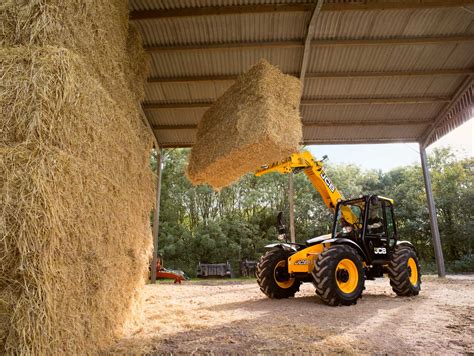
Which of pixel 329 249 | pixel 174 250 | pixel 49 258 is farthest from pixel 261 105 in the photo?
pixel 174 250

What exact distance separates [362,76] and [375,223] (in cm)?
340

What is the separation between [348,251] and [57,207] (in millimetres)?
4295

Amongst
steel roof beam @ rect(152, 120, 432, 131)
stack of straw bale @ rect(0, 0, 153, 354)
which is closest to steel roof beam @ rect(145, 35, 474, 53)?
steel roof beam @ rect(152, 120, 432, 131)

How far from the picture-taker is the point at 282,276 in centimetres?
648

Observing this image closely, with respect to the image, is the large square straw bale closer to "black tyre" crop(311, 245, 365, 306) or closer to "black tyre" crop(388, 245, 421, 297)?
"black tyre" crop(311, 245, 365, 306)

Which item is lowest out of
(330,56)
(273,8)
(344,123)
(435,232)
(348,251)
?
(348,251)

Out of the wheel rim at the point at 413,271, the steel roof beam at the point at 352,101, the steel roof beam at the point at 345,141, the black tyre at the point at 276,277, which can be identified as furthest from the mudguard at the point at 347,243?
the steel roof beam at the point at 345,141

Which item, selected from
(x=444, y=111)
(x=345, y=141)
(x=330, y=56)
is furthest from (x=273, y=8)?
(x=444, y=111)

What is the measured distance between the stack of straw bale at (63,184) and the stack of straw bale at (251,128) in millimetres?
1582

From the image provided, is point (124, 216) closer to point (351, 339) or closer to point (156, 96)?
point (351, 339)

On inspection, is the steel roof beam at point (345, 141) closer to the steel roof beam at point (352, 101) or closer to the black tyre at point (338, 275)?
the steel roof beam at point (352, 101)

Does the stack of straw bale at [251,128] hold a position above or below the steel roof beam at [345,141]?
below

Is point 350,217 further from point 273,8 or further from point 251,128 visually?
point 273,8

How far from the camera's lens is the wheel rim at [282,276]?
21.0ft
